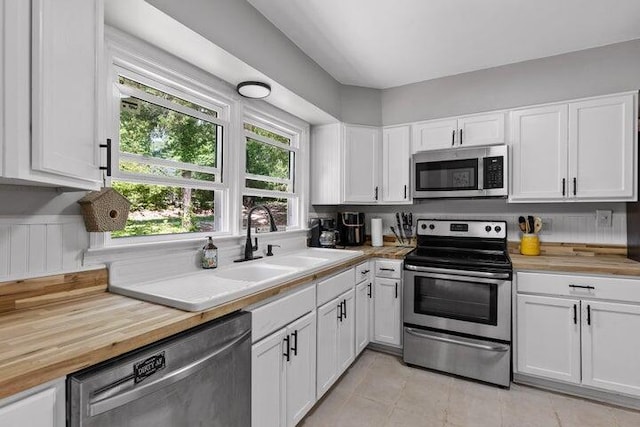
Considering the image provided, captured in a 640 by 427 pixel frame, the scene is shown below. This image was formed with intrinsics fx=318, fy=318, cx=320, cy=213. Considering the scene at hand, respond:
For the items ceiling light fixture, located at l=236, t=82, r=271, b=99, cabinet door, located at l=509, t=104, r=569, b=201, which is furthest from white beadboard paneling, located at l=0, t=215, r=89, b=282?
cabinet door, located at l=509, t=104, r=569, b=201

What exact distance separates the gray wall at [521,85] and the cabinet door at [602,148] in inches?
7.5

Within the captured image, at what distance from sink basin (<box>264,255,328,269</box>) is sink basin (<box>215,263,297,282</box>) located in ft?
0.42

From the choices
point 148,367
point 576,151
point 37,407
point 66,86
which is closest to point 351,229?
point 576,151

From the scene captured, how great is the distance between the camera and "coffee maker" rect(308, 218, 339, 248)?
9.73ft

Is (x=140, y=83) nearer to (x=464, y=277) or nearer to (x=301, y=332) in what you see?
(x=301, y=332)

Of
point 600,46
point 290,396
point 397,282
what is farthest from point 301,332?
point 600,46

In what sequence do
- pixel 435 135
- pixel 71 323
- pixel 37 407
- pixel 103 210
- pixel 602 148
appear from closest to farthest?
pixel 37 407, pixel 71 323, pixel 103 210, pixel 602 148, pixel 435 135

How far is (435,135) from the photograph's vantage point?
2.92 meters

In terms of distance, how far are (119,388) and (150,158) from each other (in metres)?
1.22

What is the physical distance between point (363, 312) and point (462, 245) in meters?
1.14

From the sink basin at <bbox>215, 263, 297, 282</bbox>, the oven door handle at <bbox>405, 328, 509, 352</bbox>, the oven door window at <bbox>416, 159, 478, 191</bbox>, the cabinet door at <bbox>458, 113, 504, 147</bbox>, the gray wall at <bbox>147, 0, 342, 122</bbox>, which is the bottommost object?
the oven door handle at <bbox>405, 328, 509, 352</bbox>

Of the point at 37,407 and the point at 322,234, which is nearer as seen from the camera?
the point at 37,407

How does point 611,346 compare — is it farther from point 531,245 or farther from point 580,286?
point 531,245

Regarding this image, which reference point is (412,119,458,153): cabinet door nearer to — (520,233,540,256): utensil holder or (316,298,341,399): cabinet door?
(520,233,540,256): utensil holder
